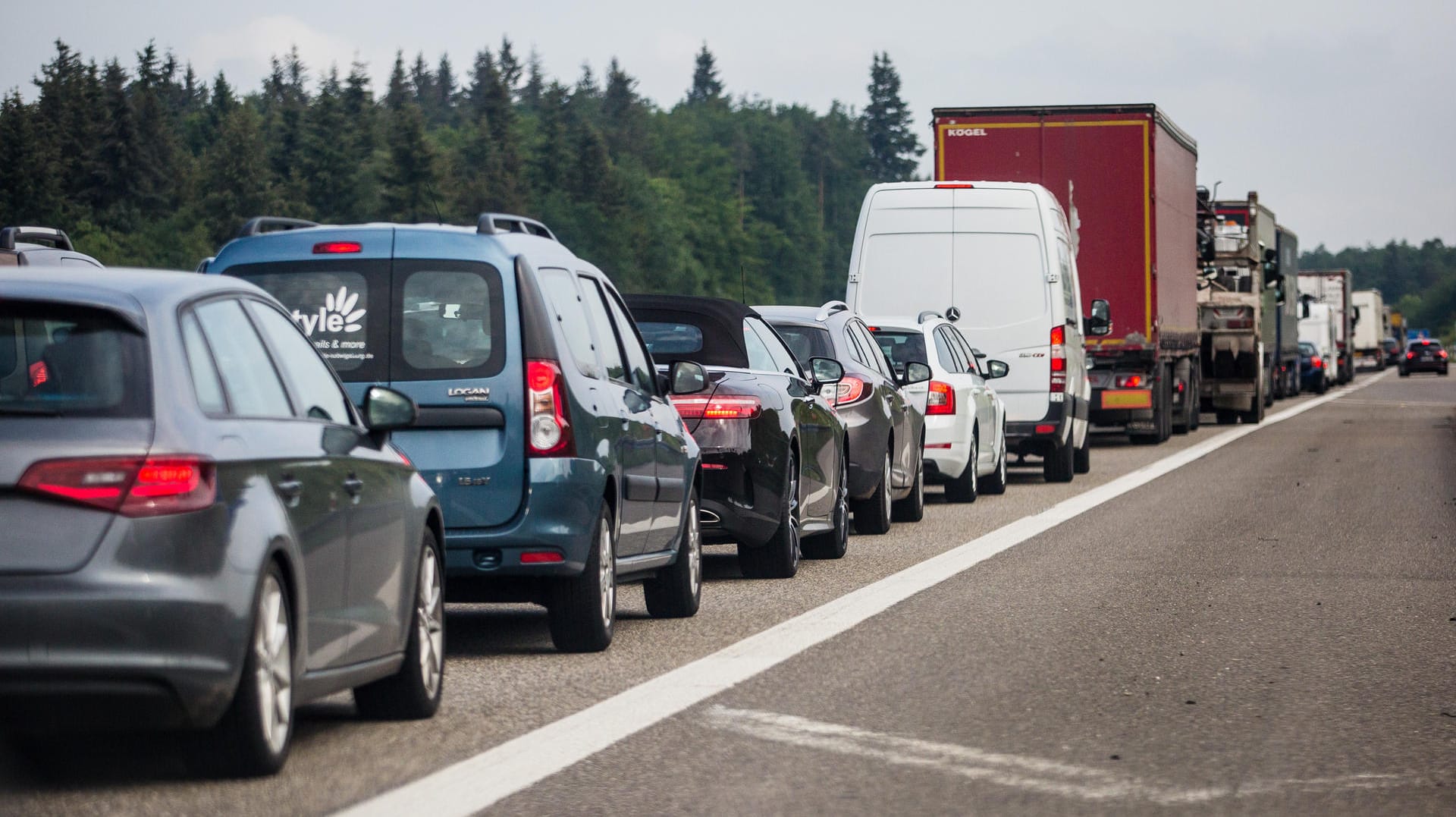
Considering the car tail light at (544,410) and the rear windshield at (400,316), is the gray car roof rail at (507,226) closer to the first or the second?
the rear windshield at (400,316)

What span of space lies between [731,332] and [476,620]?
8.85ft

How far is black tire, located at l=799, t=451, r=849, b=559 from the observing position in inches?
558

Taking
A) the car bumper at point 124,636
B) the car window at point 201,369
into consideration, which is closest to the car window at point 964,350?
the car window at point 201,369

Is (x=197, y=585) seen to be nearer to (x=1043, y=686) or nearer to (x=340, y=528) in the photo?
(x=340, y=528)

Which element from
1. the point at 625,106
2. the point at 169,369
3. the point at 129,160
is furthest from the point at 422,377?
the point at 625,106

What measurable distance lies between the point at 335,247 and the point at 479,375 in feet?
2.50

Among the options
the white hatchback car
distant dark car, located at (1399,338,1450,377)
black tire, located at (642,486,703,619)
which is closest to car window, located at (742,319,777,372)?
black tire, located at (642,486,703,619)

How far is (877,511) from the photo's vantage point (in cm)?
1611

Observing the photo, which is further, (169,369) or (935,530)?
(935,530)

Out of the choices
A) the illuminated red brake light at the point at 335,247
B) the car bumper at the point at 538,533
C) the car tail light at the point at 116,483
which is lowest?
the car bumper at the point at 538,533

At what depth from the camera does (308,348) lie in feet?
23.6

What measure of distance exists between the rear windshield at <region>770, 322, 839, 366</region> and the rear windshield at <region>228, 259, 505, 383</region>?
697 centimetres

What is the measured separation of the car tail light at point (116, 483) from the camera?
5.57 m

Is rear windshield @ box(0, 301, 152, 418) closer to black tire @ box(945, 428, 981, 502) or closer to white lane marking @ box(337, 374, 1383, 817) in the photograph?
white lane marking @ box(337, 374, 1383, 817)
